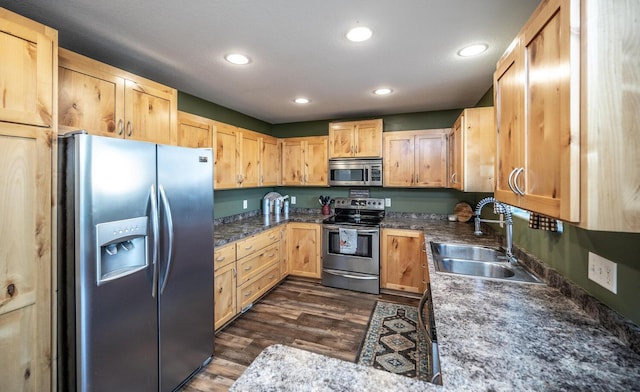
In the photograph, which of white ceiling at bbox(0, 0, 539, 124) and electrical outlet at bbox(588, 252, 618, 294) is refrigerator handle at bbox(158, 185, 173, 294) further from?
electrical outlet at bbox(588, 252, 618, 294)

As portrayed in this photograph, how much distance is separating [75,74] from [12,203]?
0.86 meters

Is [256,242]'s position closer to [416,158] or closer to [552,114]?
[416,158]

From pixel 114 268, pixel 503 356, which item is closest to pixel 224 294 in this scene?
pixel 114 268

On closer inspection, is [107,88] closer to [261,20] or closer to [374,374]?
[261,20]

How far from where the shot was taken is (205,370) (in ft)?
6.66

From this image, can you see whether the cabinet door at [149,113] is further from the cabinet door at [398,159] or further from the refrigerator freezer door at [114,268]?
the cabinet door at [398,159]

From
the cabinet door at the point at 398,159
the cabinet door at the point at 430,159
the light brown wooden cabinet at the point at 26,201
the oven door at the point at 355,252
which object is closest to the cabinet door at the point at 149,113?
the light brown wooden cabinet at the point at 26,201

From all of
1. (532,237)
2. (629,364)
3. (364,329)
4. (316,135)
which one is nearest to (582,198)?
(629,364)

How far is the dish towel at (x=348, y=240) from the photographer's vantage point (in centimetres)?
344

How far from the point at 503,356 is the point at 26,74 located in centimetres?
230

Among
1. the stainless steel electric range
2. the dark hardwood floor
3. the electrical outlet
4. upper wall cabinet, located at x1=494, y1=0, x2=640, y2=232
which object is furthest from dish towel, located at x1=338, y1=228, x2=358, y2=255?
upper wall cabinet, located at x1=494, y1=0, x2=640, y2=232

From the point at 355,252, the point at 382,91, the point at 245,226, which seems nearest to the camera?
the point at 382,91

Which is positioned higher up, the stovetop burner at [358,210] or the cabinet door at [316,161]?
the cabinet door at [316,161]

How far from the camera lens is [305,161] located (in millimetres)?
4090
